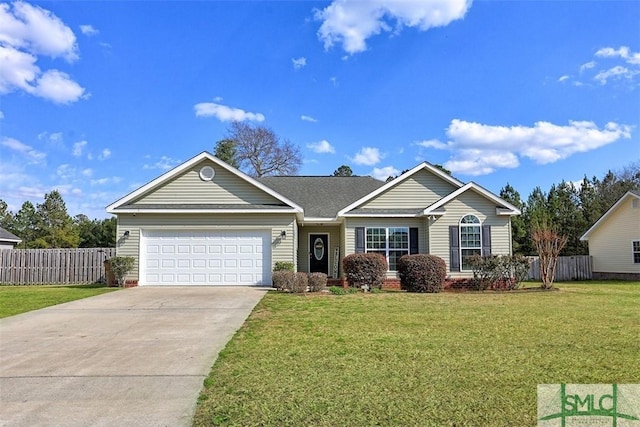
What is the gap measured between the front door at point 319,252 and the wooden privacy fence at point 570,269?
11.8 m

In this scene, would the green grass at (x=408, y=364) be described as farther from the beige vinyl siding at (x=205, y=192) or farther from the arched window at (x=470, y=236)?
the beige vinyl siding at (x=205, y=192)

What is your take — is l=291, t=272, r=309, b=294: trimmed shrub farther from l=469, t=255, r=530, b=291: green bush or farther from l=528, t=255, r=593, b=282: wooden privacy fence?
l=528, t=255, r=593, b=282: wooden privacy fence

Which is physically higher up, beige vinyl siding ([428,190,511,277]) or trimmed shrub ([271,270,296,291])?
beige vinyl siding ([428,190,511,277])

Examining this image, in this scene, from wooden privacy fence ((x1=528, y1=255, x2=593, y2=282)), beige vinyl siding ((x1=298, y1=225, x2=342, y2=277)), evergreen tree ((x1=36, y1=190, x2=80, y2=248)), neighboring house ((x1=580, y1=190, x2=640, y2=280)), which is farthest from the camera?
evergreen tree ((x1=36, y1=190, x2=80, y2=248))

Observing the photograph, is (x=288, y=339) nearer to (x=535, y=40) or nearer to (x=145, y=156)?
(x=535, y=40)

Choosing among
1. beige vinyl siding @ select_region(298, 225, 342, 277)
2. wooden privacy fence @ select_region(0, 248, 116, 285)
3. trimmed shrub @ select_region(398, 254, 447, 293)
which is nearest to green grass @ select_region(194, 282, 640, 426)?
trimmed shrub @ select_region(398, 254, 447, 293)

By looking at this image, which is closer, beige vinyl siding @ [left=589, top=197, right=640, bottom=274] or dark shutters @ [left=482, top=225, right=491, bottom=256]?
dark shutters @ [left=482, top=225, right=491, bottom=256]

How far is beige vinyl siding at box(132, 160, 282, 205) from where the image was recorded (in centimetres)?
1634

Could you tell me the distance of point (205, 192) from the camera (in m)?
16.4

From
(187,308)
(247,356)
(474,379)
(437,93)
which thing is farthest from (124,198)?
(474,379)

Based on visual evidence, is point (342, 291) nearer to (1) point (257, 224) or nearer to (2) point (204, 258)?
(1) point (257, 224)

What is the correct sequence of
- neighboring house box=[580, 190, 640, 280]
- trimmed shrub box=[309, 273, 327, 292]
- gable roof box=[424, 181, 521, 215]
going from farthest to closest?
neighboring house box=[580, 190, 640, 280] → gable roof box=[424, 181, 521, 215] → trimmed shrub box=[309, 273, 327, 292]

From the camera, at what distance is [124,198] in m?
15.9

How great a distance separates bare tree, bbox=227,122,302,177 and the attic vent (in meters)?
20.2
